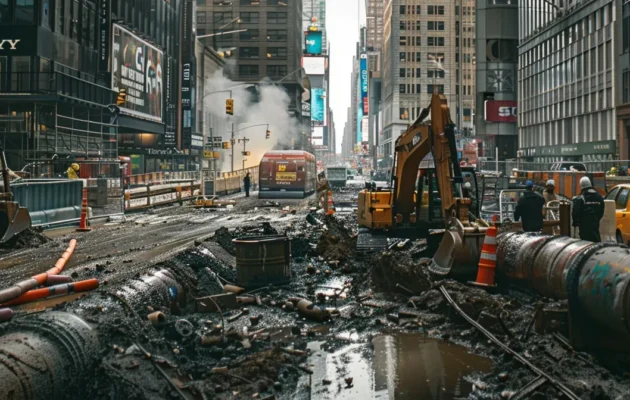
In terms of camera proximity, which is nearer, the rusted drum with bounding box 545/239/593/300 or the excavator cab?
the rusted drum with bounding box 545/239/593/300

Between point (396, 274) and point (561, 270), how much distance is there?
3.16 metres

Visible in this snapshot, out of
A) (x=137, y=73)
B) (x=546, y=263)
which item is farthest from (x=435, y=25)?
(x=546, y=263)

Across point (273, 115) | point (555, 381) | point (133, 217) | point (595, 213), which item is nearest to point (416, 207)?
point (595, 213)

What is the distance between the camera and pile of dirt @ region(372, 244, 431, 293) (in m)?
11.4

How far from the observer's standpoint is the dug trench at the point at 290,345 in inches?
239

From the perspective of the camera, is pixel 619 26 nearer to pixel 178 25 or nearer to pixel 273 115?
pixel 178 25

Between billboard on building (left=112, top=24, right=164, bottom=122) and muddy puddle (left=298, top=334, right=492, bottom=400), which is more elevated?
billboard on building (left=112, top=24, right=164, bottom=122)

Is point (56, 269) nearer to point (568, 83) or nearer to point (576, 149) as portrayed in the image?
point (576, 149)

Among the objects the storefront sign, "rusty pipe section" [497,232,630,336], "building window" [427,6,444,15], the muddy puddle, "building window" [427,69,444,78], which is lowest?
the muddy puddle

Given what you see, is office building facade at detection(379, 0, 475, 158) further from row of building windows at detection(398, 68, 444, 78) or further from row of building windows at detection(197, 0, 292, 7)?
row of building windows at detection(197, 0, 292, 7)

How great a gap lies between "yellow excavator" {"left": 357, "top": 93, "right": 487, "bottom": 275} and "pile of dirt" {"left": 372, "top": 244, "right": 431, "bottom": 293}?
46 centimetres

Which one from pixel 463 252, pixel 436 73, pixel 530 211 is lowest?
pixel 463 252

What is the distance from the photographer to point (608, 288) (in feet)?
22.6

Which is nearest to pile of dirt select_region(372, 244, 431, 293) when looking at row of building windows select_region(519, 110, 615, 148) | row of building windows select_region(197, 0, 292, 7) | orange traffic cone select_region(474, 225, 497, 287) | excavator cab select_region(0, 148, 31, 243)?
orange traffic cone select_region(474, 225, 497, 287)
